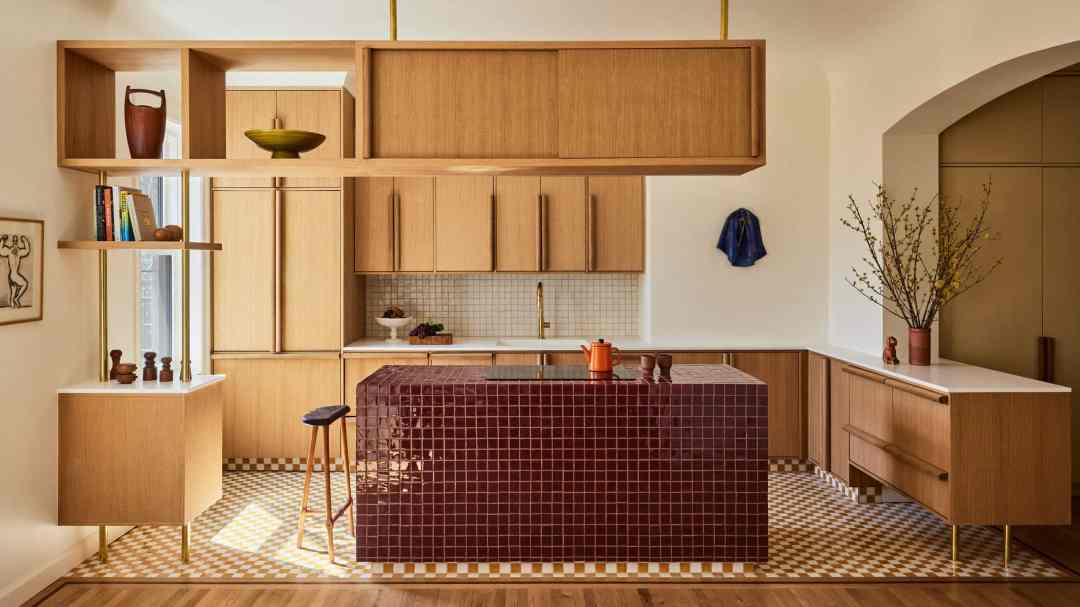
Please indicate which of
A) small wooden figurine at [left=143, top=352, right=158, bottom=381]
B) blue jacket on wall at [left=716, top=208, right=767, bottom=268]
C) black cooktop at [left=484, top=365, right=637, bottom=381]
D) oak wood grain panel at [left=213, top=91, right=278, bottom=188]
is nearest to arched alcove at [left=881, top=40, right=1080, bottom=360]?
blue jacket on wall at [left=716, top=208, right=767, bottom=268]

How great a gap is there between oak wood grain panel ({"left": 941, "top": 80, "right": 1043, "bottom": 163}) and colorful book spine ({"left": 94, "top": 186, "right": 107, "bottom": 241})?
16.3 feet

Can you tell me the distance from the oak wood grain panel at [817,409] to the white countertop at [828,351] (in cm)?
11

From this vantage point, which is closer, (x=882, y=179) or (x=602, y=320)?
(x=882, y=179)

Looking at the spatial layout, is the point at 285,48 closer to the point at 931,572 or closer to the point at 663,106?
the point at 663,106

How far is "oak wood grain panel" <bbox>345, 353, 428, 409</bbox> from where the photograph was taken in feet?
18.6

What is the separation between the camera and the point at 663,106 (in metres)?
3.59

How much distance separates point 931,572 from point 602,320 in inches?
126

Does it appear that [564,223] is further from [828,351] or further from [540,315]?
[828,351]

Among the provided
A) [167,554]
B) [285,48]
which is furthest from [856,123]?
[167,554]

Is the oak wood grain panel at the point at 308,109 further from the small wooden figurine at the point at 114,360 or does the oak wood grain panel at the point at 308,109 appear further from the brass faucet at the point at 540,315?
the small wooden figurine at the point at 114,360

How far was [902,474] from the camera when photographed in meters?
4.22

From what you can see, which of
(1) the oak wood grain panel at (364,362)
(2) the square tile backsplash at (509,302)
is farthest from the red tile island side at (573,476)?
(2) the square tile backsplash at (509,302)

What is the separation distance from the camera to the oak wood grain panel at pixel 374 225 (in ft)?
19.4

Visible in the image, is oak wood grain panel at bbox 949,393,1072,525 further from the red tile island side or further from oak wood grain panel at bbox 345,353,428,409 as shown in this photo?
oak wood grain panel at bbox 345,353,428,409
